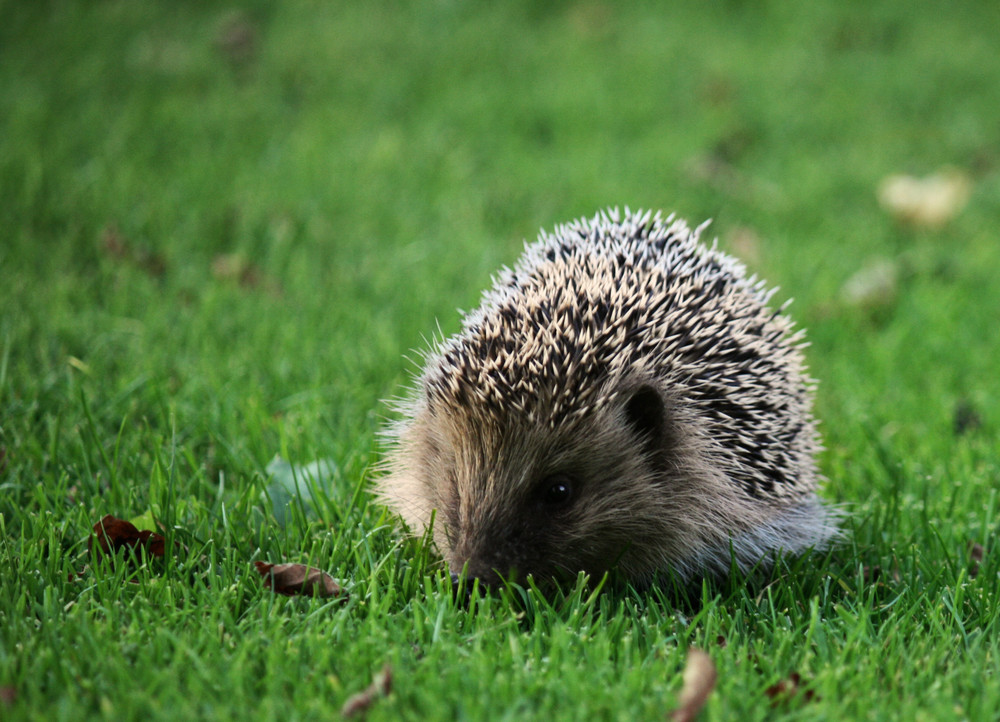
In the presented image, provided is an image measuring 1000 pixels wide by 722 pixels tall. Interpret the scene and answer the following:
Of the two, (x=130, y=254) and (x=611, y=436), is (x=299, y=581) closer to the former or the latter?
(x=611, y=436)

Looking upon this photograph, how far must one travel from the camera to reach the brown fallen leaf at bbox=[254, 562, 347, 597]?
2907 mm

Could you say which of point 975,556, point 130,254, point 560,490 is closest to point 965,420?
point 975,556

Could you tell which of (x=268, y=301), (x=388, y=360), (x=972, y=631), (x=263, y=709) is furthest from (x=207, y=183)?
(x=972, y=631)

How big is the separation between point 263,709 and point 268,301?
349 cm

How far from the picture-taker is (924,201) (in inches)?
286

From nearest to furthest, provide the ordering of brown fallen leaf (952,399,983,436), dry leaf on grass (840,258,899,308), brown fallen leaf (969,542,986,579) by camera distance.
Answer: brown fallen leaf (969,542,986,579), brown fallen leaf (952,399,983,436), dry leaf on grass (840,258,899,308)

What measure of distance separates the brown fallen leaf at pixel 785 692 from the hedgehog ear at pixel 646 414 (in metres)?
1.00

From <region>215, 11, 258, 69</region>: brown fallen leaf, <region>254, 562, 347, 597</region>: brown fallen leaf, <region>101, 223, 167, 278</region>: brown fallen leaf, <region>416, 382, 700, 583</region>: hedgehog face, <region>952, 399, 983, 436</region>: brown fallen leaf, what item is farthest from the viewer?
<region>215, 11, 258, 69</region>: brown fallen leaf

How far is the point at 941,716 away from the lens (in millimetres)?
2283

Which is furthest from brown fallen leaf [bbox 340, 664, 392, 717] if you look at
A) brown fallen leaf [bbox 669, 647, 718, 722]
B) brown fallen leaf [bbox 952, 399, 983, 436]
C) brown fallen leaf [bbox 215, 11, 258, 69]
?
brown fallen leaf [bbox 215, 11, 258, 69]

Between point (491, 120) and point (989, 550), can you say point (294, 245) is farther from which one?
point (989, 550)

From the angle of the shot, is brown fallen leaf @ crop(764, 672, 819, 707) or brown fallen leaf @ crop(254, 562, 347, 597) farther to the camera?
brown fallen leaf @ crop(254, 562, 347, 597)

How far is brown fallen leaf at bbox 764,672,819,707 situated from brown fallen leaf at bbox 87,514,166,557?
6.25ft

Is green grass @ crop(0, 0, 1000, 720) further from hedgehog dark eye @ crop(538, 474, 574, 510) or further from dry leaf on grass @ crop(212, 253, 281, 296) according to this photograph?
hedgehog dark eye @ crop(538, 474, 574, 510)
